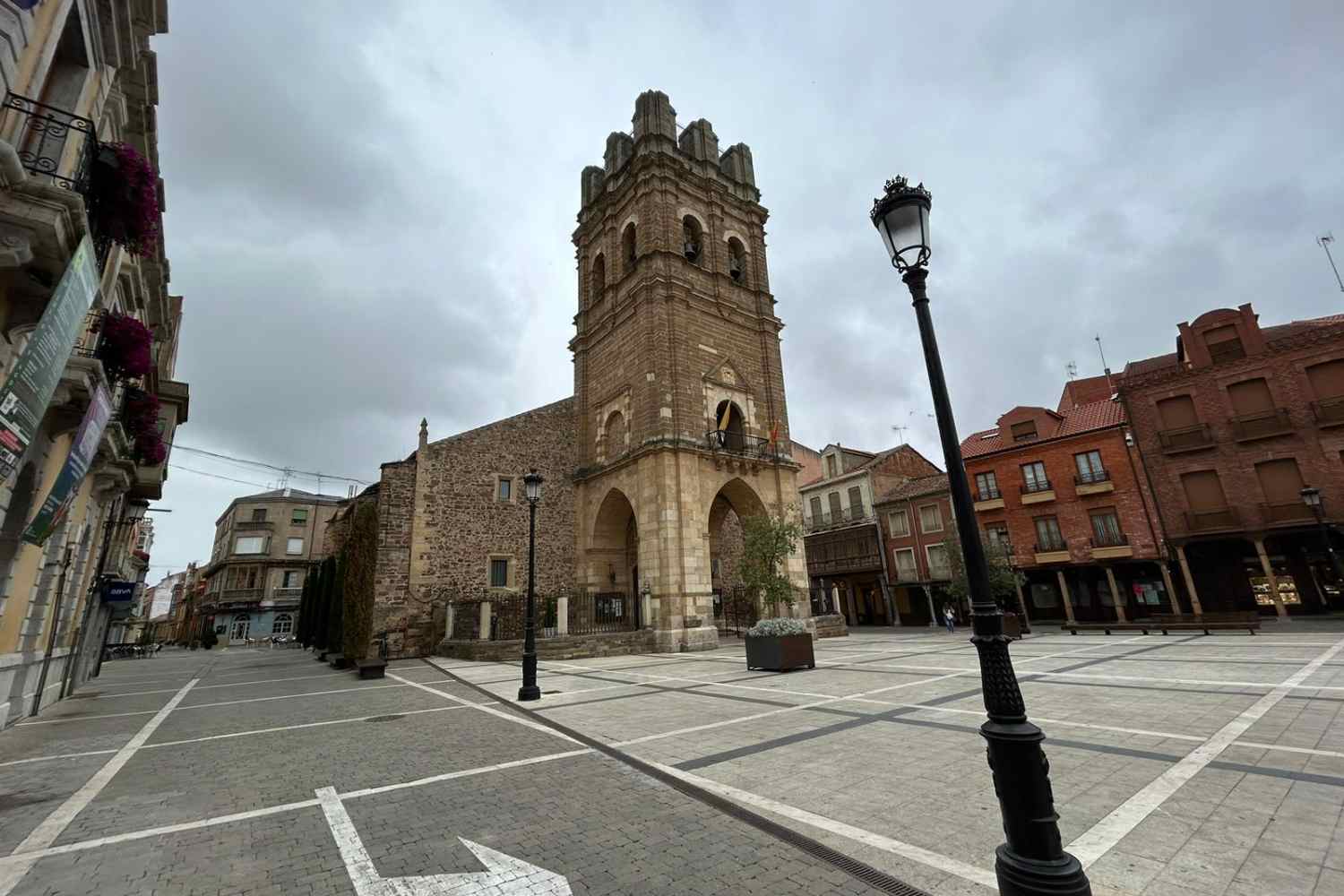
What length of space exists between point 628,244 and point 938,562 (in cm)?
2335

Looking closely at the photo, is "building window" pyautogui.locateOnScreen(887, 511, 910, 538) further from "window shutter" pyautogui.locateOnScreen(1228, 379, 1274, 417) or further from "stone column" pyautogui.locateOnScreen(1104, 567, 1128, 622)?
"window shutter" pyautogui.locateOnScreen(1228, 379, 1274, 417)

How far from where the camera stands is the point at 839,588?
3581 centimetres

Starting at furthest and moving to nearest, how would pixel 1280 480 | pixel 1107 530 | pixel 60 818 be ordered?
pixel 1107 530, pixel 1280 480, pixel 60 818

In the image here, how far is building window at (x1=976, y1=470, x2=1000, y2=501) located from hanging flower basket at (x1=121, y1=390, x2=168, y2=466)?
31549mm

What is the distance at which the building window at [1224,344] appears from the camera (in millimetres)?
22703

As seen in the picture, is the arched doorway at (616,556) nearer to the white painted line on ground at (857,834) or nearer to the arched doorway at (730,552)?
the arched doorway at (730,552)

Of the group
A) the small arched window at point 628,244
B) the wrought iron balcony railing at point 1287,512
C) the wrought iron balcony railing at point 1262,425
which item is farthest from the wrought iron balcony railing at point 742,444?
the wrought iron balcony railing at point 1287,512

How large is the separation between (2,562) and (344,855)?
28.0ft

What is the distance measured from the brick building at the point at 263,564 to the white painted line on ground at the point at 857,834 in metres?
44.8

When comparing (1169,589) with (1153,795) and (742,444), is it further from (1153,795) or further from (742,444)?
(1153,795)

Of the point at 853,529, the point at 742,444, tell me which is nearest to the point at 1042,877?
the point at 742,444

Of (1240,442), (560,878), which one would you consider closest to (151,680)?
(560,878)

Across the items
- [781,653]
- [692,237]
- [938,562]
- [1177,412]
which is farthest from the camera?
[938,562]

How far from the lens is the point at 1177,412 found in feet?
77.2
